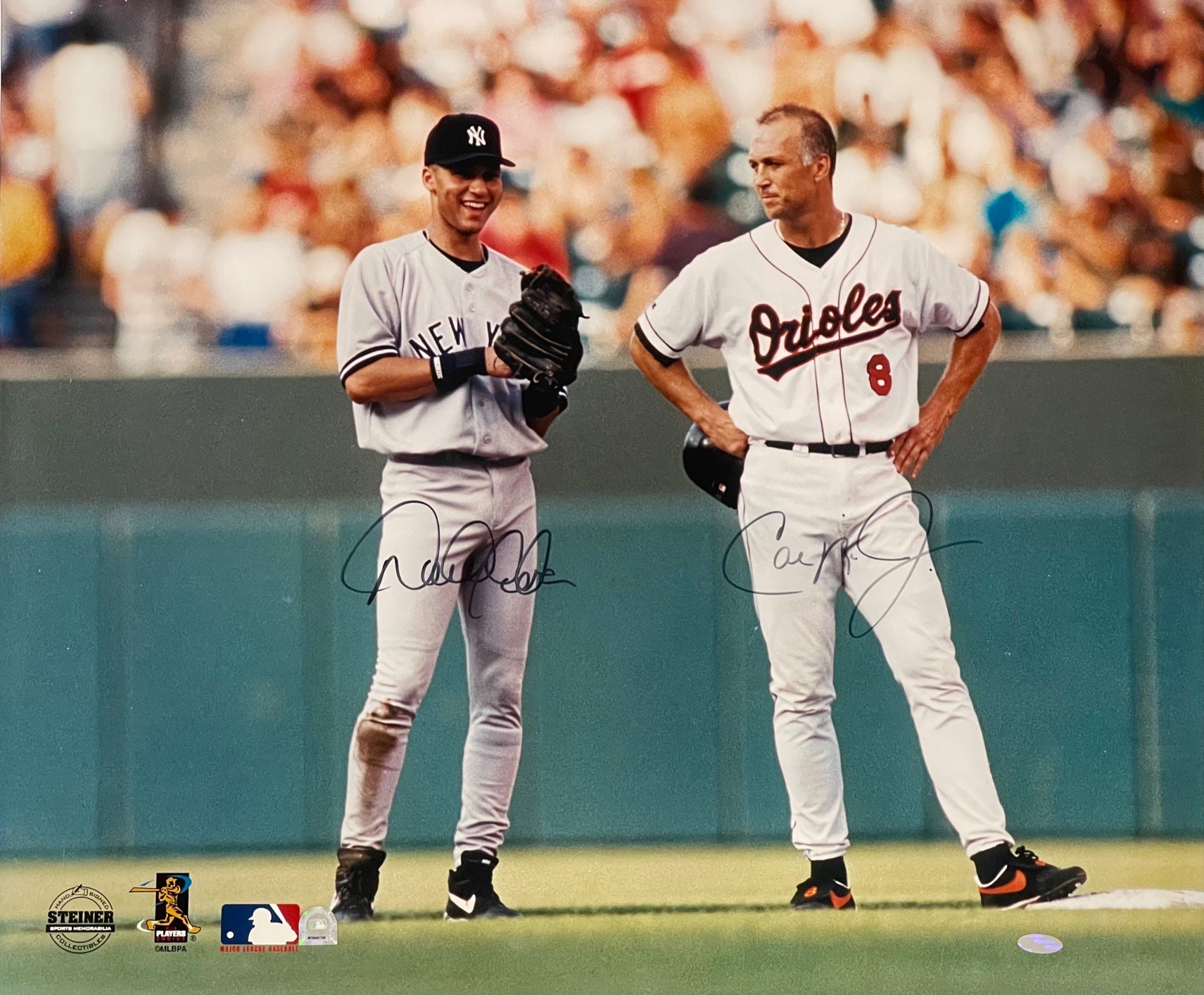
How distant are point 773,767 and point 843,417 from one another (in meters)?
0.65

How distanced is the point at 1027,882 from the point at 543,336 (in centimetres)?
132

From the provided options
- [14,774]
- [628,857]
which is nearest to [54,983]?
[14,774]

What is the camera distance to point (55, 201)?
2.55 meters

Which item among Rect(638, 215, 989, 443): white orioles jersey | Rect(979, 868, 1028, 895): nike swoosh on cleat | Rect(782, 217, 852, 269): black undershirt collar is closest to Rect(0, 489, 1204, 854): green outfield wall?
Rect(979, 868, 1028, 895): nike swoosh on cleat

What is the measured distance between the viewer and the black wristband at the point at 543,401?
8.20 feet

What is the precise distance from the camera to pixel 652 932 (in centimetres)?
247

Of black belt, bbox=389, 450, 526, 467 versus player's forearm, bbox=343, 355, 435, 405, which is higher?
player's forearm, bbox=343, 355, 435, 405

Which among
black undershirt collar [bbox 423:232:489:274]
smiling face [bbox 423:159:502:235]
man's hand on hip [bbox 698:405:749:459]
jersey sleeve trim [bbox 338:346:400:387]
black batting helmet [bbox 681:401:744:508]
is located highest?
smiling face [bbox 423:159:502:235]

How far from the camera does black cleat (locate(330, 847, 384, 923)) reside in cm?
250

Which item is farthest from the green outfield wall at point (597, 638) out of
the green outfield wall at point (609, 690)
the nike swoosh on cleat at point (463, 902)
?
the nike swoosh on cleat at point (463, 902)

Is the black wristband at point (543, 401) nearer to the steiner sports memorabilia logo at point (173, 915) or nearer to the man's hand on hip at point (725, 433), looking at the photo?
the man's hand on hip at point (725, 433)

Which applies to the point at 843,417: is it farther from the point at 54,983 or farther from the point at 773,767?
the point at 54,983

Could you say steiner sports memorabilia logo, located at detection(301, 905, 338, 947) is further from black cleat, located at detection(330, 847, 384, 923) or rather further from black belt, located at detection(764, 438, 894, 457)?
black belt, located at detection(764, 438, 894, 457)

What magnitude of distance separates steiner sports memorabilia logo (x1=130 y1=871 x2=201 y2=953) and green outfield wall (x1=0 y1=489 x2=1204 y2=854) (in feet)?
0.23
